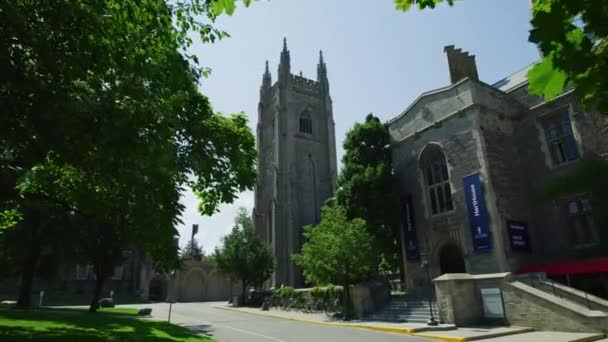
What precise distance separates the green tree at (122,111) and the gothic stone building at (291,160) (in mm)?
37001

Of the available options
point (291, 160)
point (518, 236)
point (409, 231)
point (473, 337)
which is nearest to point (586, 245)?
point (518, 236)

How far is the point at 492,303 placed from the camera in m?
17.9

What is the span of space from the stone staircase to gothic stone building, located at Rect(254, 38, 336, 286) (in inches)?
1002

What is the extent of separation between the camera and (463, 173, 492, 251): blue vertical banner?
69.6 feet

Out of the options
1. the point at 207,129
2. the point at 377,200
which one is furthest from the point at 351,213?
the point at 207,129

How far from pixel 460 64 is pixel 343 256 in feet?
51.4

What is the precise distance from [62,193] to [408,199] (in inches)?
818

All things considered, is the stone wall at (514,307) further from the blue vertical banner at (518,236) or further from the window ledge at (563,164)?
the window ledge at (563,164)

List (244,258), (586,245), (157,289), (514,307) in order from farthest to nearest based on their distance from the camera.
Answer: (157,289), (244,258), (586,245), (514,307)

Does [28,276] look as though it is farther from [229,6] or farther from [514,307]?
[229,6]

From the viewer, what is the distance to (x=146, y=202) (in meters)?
11.5

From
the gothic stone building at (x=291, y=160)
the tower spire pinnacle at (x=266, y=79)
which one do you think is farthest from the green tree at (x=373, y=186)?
the tower spire pinnacle at (x=266, y=79)

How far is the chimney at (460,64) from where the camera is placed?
87.7 feet

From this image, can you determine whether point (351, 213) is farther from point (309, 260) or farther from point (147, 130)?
point (147, 130)
